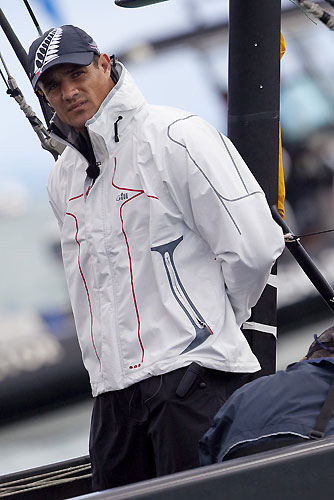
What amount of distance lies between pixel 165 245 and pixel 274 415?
40 centimetres

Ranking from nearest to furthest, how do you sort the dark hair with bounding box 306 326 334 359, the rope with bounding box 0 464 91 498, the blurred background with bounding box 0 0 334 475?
the dark hair with bounding box 306 326 334 359
the rope with bounding box 0 464 91 498
the blurred background with bounding box 0 0 334 475

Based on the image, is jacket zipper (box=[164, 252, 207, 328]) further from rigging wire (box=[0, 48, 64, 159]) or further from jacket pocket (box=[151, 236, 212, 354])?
rigging wire (box=[0, 48, 64, 159])

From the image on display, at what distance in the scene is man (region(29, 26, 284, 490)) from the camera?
1581mm

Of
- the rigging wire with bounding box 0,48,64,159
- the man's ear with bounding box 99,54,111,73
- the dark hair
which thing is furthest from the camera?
the rigging wire with bounding box 0,48,64,159

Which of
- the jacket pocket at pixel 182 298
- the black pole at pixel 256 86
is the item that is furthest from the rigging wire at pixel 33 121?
the jacket pocket at pixel 182 298

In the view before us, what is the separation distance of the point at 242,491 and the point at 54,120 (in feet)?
2.66

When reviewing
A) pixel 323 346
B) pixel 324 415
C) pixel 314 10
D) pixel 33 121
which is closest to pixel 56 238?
pixel 33 121

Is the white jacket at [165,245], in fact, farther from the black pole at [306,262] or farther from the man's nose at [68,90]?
the black pole at [306,262]

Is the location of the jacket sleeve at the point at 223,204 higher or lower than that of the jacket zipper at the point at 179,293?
higher

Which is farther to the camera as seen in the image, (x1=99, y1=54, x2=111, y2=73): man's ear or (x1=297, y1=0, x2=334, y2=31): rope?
(x1=297, y1=0, x2=334, y2=31): rope

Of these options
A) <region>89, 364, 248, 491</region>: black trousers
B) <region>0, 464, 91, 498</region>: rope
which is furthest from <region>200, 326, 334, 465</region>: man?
<region>0, 464, 91, 498</region>: rope

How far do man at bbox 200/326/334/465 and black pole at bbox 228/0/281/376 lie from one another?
1067mm

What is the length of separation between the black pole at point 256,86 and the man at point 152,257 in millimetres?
763

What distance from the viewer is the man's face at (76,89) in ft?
5.34
